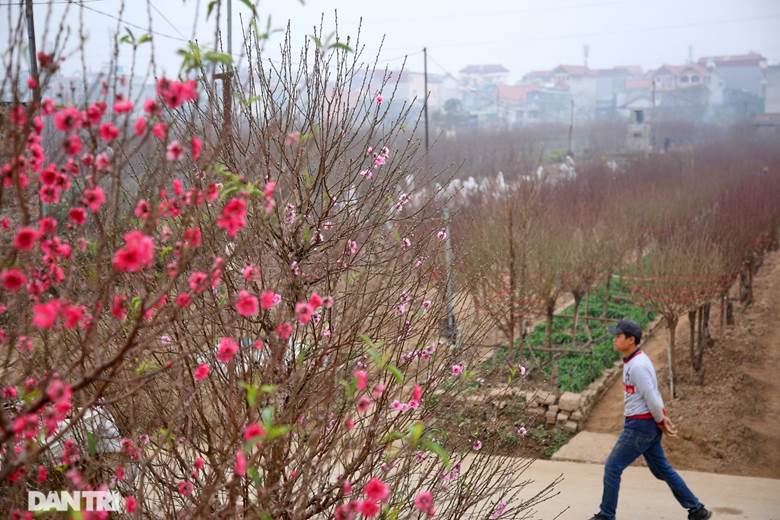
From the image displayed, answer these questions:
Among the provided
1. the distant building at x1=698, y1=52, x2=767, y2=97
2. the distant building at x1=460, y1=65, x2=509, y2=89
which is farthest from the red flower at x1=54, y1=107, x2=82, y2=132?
the distant building at x1=460, y1=65, x2=509, y2=89

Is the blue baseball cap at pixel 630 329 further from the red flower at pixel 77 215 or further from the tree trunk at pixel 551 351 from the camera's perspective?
the tree trunk at pixel 551 351

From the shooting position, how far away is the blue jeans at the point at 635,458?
5.58m

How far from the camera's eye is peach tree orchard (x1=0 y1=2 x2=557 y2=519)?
1965mm

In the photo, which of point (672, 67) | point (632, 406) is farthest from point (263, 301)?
point (672, 67)

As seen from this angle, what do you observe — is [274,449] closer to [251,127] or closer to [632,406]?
[251,127]

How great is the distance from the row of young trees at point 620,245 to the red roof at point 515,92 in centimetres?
5378

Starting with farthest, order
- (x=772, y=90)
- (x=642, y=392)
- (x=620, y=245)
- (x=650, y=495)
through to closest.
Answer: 1. (x=772, y=90)
2. (x=620, y=245)
3. (x=650, y=495)
4. (x=642, y=392)

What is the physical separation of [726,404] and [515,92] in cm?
7513

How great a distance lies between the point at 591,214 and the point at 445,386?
15605mm

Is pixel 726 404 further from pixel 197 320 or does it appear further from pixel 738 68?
pixel 738 68

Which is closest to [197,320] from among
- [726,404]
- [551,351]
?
[551,351]

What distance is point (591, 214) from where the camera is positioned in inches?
754

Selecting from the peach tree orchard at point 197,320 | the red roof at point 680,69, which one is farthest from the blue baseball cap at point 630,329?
the red roof at point 680,69

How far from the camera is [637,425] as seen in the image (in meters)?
5.60
